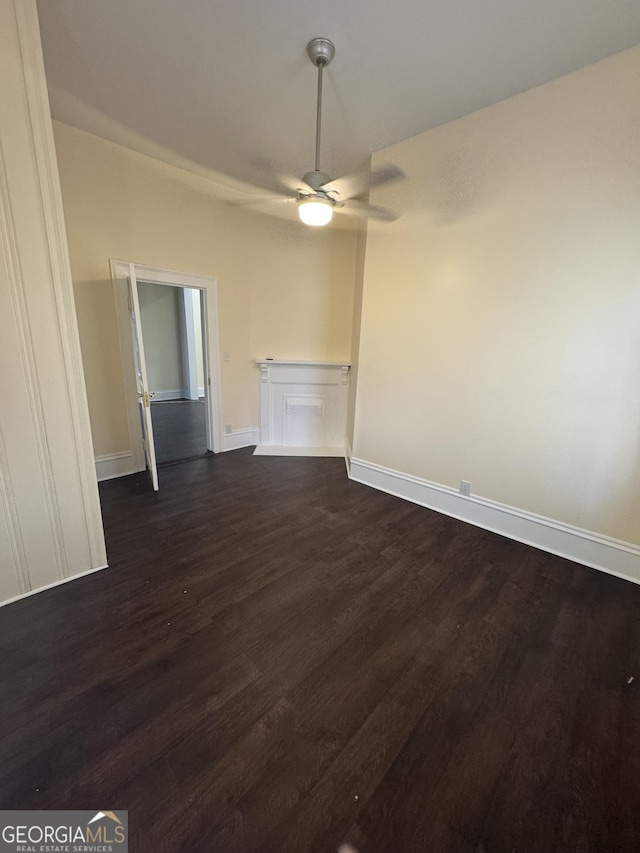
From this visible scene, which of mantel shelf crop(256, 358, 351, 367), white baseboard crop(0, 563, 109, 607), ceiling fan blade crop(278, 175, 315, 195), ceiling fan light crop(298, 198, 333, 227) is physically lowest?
white baseboard crop(0, 563, 109, 607)

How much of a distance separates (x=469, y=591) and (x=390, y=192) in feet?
10.5

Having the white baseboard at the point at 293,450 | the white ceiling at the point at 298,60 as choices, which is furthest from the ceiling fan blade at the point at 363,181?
the white baseboard at the point at 293,450

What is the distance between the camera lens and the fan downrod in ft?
6.12

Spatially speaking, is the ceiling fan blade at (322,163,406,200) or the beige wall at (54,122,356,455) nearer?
the ceiling fan blade at (322,163,406,200)

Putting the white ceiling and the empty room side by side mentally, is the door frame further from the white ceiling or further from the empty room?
the white ceiling

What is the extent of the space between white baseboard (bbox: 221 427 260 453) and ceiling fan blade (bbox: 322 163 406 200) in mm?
2910

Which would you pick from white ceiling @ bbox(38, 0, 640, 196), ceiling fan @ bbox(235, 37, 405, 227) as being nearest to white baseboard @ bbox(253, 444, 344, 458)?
ceiling fan @ bbox(235, 37, 405, 227)

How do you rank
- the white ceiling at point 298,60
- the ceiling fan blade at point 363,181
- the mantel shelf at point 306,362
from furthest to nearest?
the mantel shelf at point 306,362 < the ceiling fan blade at point 363,181 < the white ceiling at point 298,60

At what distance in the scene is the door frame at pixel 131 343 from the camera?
3.29 meters

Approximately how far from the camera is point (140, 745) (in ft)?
3.97

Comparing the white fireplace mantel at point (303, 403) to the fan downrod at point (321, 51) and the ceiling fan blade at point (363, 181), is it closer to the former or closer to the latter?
the ceiling fan blade at point (363, 181)

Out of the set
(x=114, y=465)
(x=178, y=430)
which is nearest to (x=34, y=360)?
(x=114, y=465)

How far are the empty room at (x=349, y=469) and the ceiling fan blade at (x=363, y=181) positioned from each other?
0.12 feet

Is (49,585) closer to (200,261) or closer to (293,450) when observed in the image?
(293,450)
